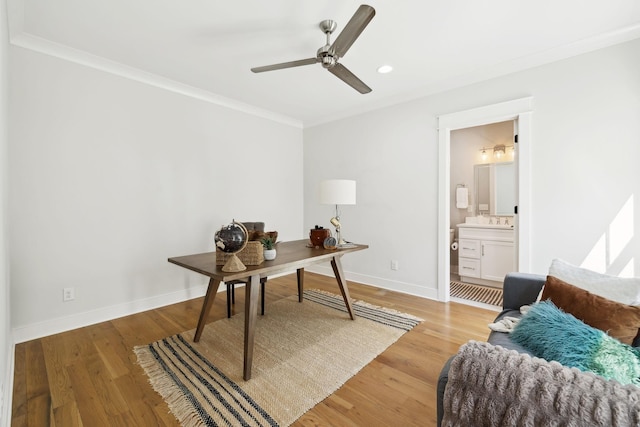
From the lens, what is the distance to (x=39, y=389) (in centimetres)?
168

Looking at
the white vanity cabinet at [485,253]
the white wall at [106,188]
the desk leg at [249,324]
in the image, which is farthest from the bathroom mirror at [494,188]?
the desk leg at [249,324]

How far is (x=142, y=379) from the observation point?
1.77 metres

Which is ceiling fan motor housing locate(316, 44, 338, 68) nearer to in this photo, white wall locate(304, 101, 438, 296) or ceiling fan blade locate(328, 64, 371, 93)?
ceiling fan blade locate(328, 64, 371, 93)

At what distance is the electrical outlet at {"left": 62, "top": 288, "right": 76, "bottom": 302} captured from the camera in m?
2.45

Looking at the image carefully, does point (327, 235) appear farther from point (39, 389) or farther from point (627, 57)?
point (627, 57)

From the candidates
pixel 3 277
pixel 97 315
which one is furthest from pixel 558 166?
pixel 97 315

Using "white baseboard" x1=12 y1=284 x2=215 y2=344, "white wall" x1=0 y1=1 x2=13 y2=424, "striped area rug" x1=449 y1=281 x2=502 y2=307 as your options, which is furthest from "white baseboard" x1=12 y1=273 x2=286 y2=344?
"striped area rug" x1=449 y1=281 x2=502 y2=307

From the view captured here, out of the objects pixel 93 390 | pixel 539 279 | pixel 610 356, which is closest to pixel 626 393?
pixel 610 356

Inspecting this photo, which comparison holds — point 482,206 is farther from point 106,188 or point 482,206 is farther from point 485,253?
point 106,188

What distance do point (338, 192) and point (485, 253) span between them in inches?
102

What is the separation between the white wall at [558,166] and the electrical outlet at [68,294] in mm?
3272

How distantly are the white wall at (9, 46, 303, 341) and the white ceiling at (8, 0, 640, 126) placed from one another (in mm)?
297

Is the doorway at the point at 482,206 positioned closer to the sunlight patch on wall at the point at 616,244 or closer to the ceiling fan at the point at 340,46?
the sunlight patch on wall at the point at 616,244

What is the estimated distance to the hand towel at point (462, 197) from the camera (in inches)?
181
